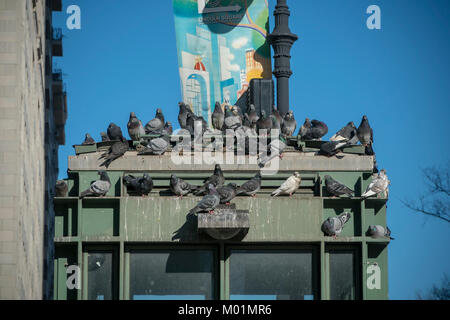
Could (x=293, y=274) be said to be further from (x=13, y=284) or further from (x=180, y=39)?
(x=180, y=39)

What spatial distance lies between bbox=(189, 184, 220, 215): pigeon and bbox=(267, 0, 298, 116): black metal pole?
17247 millimetres

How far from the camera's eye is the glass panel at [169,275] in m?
34.4

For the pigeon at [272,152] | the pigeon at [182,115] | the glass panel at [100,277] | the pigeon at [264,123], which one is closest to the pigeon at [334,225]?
the pigeon at [272,152]

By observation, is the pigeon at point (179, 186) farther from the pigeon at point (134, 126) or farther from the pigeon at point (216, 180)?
the pigeon at point (134, 126)

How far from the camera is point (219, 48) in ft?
196

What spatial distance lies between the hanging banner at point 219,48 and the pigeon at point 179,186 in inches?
898

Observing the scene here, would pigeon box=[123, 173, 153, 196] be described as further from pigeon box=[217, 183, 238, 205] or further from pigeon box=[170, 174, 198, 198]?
pigeon box=[217, 183, 238, 205]

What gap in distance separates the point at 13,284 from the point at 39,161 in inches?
918

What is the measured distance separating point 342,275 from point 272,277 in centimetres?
183

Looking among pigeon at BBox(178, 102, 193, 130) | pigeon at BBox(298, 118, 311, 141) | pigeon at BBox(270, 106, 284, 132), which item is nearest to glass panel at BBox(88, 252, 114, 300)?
pigeon at BBox(270, 106, 284, 132)

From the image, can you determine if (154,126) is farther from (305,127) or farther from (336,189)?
(336,189)

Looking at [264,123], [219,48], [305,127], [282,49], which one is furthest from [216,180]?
[219,48]

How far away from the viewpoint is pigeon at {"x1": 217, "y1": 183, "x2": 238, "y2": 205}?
34281 millimetres
